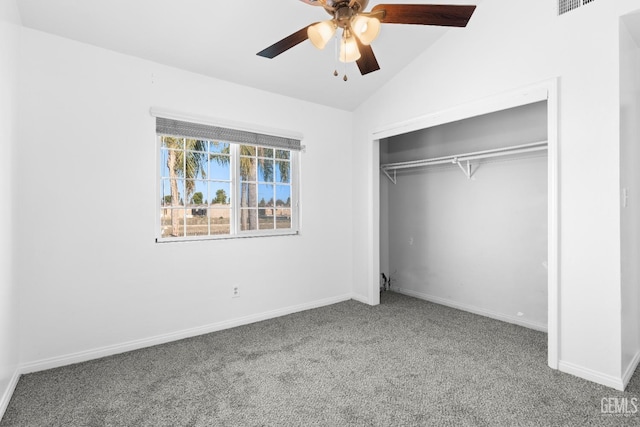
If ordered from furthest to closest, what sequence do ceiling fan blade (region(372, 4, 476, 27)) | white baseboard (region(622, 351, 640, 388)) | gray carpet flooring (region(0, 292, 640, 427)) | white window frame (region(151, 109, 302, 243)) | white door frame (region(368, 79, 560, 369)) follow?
white window frame (region(151, 109, 302, 243)) → white door frame (region(368, 79, 560, 369)) → white baseboard (region(622, 351, 640, 388)) → gray carpet flooring (region(0, 292, 640, 427)) → ceiling fan blade (region(372, 4, 476, 27))

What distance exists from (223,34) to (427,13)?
1.79 m

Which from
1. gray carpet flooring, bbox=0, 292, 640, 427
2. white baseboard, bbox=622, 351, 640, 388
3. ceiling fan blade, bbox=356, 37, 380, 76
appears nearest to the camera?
gray carpet flooring, bbox=0, 292, 640, 427

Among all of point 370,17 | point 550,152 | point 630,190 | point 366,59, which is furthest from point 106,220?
point 630,190

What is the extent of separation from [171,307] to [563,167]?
3402mm

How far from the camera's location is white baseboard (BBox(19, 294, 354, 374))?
2.59 m

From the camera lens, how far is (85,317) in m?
2.76

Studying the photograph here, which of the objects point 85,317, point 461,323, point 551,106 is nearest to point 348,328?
point 461,323

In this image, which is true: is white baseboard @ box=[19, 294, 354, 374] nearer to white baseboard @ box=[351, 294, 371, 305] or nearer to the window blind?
white baseboard @ box=[351, 294, 371, 305]

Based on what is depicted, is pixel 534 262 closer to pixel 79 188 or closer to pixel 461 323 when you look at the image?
pixel 461 323

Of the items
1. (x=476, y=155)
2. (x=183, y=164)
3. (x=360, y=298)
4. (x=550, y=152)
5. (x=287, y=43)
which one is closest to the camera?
(x=287, y=43)

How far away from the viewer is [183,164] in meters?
3.35

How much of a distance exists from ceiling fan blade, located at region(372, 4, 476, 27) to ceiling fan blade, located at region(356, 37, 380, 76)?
27 centimetres

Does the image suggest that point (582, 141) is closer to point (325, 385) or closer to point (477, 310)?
point (477, 310)

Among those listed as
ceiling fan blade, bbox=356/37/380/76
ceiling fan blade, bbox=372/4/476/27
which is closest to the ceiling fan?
ceiling fan blade, bbox=372/4/476/27
